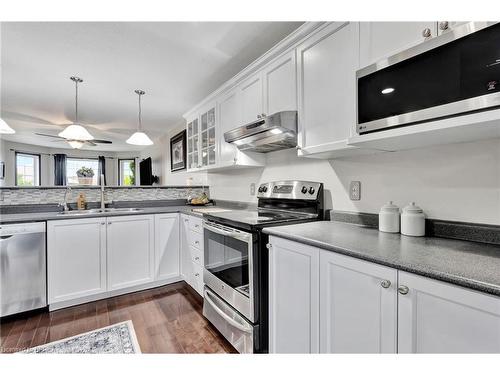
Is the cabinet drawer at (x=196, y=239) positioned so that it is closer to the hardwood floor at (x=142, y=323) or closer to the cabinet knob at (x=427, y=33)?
the hardwood floor at (x=142, y=323)

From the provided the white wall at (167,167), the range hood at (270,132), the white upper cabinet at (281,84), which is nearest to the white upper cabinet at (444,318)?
the range hood at (270,132)

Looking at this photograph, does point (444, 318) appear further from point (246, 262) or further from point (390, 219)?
point (246, 262)

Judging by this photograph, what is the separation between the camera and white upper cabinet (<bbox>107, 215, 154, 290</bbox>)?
2.44 m

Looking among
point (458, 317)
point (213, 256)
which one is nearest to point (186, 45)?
point (213, 256)

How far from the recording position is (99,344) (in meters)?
1.71

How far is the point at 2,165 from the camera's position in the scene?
5.30m

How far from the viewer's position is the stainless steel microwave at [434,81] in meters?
0.83

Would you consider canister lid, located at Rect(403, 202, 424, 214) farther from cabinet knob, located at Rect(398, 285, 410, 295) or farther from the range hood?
the range hood

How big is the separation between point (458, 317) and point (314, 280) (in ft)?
1.81

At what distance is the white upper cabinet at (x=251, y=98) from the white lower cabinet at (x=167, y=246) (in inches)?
55.9

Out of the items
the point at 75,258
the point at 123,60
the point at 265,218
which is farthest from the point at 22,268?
the point at 265,218

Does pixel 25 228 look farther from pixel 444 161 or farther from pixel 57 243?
pixel 444 161

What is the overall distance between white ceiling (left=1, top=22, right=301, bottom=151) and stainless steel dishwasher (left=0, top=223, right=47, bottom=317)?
151 cm

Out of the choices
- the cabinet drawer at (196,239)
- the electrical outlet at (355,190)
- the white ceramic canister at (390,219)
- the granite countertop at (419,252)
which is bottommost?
the cabinet drawer at (196,239)
